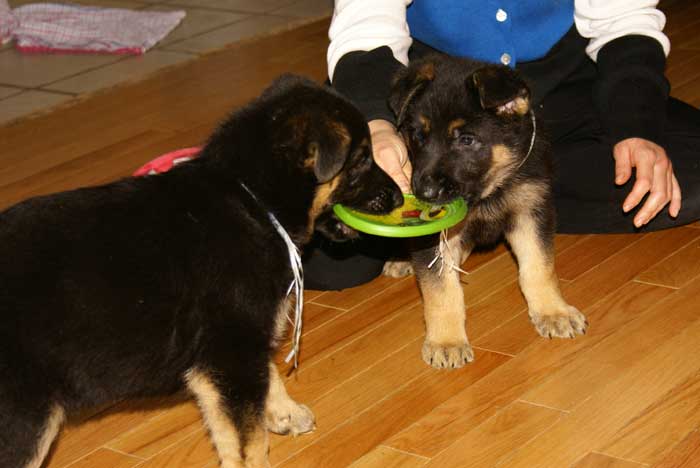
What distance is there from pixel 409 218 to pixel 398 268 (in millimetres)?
906

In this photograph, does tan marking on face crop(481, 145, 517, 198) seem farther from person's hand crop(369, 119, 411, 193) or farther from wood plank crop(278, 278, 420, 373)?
wood plank crop(278, 278, 420, 373)

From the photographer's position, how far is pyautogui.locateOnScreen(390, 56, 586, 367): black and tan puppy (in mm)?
3113

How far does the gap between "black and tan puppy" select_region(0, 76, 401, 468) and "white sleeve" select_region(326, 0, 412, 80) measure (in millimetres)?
914

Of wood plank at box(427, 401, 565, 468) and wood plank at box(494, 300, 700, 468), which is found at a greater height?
wood plank at box(494, 300, 700, 468)

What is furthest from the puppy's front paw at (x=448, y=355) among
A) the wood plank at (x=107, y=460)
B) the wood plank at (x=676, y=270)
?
the wood plank at (x=107, y=460)

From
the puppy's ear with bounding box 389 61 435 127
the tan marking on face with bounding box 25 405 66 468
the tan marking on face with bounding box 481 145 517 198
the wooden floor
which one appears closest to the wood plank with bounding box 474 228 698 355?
the wooden floor

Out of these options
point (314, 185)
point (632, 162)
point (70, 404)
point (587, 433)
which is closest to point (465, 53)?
point (632, 162)

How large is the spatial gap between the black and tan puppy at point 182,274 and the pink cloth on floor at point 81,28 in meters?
4.80

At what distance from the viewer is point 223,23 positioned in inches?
314

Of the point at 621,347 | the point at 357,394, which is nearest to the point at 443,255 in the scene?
the point at 357,394

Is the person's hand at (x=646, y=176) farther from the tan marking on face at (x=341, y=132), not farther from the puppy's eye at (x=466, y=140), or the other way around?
the tan marking on face at (x=341, y=132)

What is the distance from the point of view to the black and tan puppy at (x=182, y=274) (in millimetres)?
2328

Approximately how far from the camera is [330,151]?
2.55 meters

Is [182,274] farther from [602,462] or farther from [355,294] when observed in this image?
[355,294]
